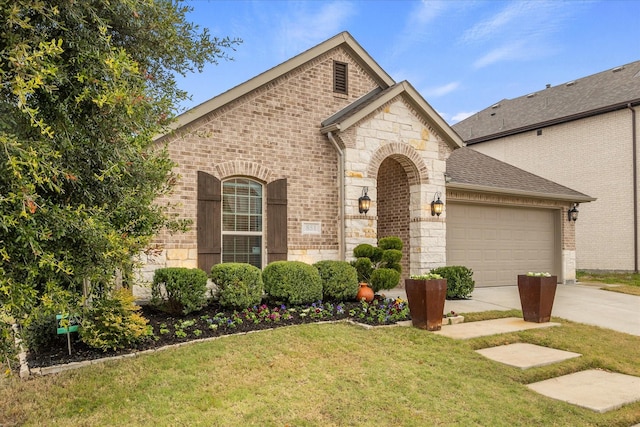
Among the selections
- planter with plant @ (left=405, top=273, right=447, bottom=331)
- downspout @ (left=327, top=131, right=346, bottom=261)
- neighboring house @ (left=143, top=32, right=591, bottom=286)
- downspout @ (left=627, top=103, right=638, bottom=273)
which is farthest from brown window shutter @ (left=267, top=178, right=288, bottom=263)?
downspout @ (left=627, top=103, right=638, bottom=273)

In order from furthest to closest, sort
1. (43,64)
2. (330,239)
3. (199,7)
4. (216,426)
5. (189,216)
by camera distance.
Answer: (330,239) → (189,216) → (199,7) → (216,426) → (43,64)

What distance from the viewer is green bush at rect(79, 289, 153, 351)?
238 inches

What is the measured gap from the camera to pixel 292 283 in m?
8.59

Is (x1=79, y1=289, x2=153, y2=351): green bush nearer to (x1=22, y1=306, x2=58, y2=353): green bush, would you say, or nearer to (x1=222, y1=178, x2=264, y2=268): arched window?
(x1=22, y1=306, x2=58, y2=353): green bush

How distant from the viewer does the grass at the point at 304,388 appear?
4.54 metres

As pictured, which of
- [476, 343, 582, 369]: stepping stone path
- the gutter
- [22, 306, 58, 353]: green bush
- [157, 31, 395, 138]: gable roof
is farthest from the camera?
the gutter

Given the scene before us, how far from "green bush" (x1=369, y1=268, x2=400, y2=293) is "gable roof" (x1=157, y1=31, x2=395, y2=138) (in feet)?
15.2

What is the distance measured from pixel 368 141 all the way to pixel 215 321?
19.0 feet

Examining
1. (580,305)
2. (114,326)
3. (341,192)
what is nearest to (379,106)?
(341,192)

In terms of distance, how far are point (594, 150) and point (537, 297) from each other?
13972 mm

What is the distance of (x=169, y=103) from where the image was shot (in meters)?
5.00

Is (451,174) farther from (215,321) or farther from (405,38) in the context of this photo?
(215,321)

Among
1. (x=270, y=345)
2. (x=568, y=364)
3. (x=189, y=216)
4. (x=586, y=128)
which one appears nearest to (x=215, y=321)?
(x=270, y=345)

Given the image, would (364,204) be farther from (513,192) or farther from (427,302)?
(513,192)
